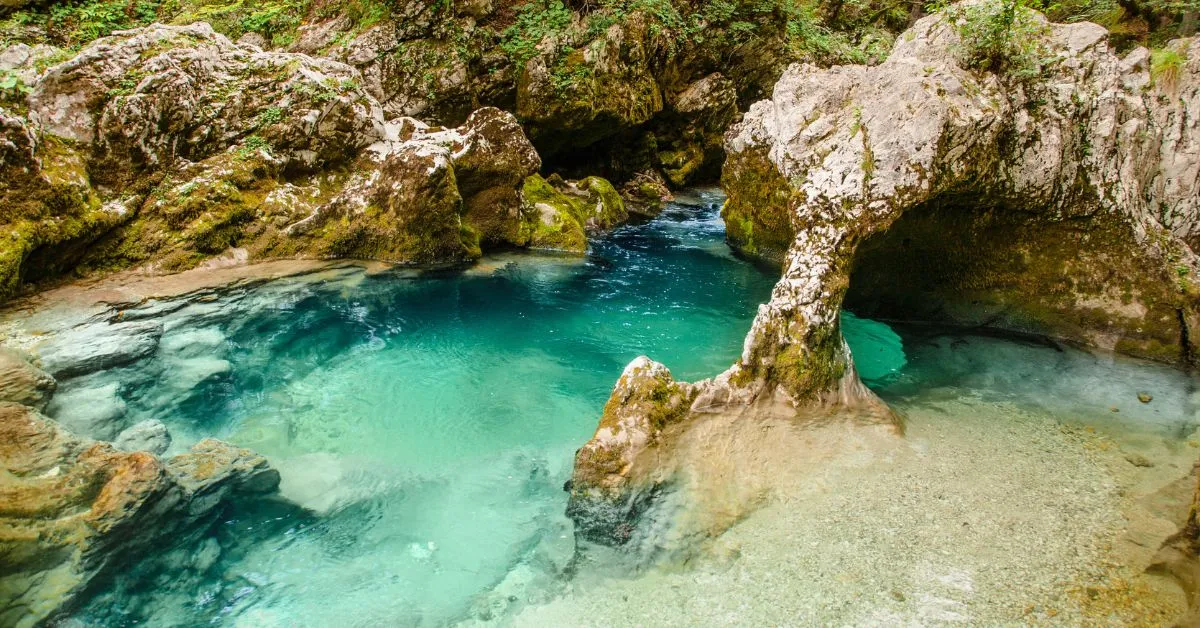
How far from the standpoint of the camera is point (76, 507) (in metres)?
3.60

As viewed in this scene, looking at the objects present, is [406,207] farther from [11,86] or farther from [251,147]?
[11,86]

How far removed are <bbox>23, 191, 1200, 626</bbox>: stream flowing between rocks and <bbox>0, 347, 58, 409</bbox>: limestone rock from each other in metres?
0.23

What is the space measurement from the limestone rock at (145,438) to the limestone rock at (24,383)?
655mm

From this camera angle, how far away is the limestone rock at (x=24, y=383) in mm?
4734

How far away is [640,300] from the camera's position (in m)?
9.80

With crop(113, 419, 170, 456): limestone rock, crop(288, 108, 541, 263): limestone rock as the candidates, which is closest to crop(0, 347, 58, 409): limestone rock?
crop(113, 419, 170, 456): limestone rock

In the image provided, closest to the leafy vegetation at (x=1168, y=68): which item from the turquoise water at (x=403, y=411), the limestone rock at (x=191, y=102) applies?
the turquoise water at (x=403, y=411)

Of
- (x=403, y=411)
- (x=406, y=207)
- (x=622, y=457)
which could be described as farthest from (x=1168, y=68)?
(x=406, y=207)

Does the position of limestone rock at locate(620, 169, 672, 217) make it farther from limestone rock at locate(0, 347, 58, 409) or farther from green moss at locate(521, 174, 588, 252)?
limestone rock at locate(0, 347, 58, 409)

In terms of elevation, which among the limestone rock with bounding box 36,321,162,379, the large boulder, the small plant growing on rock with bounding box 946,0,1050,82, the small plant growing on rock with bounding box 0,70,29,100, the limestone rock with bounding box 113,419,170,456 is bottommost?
the limestone rock with bounding box 113,419,170,456

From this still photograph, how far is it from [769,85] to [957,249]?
45.6 ft

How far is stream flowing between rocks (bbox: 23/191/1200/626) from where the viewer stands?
11.3 ft

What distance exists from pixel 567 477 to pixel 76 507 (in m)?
3.37

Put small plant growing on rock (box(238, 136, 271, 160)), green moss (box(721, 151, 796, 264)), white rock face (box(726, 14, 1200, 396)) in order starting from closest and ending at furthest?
white rock face (box(726, 14, 1200, 396))
small plant growing on rock (box(238, 136, 271, 160))
green moss (box(721, 151, 796, 264))
